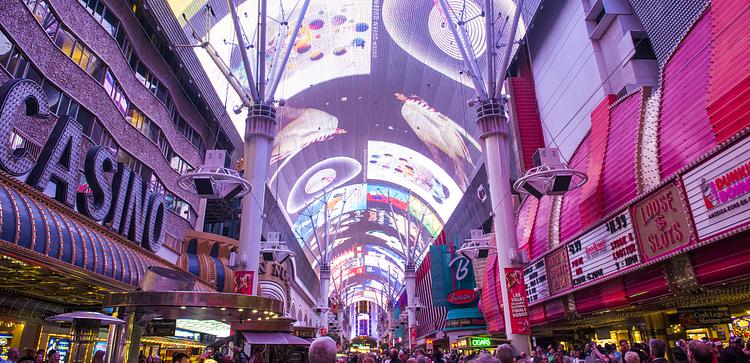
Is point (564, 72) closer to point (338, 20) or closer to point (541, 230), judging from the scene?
point (541, 230)

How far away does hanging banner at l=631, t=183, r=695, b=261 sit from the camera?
7602mm

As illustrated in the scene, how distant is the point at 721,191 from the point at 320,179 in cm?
3891

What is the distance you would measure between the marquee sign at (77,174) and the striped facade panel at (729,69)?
1282cm

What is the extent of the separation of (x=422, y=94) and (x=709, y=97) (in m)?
22.9

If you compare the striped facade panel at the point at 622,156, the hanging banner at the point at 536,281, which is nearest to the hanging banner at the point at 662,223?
the striped facade panel at the point at 622,156

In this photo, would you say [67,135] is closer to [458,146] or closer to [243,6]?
[243,6]

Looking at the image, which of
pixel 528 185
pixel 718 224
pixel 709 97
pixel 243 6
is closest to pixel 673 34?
pixel 709 97

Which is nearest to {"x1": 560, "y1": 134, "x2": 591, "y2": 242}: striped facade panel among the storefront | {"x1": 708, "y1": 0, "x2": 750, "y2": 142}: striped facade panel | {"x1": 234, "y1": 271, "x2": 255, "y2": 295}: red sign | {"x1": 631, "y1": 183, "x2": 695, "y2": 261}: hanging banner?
the storefront

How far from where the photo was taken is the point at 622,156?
414 inches

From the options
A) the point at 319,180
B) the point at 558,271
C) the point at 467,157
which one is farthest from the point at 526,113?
the point at 319,180

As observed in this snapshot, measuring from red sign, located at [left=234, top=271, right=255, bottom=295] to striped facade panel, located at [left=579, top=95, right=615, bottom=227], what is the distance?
1047 centimetres

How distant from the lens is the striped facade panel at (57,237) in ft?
29.3

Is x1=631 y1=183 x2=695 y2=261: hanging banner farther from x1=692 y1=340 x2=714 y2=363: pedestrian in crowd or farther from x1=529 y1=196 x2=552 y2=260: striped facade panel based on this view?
x1=529 y1=196 x2=552 y2=260: striped facade panel

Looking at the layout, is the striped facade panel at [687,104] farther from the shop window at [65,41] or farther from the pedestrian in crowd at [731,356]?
the shop window at [65,41]
